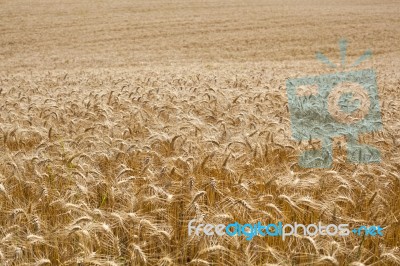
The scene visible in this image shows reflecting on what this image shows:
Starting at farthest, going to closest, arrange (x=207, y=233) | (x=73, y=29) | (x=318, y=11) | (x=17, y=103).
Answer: (x=318, y=11) → (x=73, y=29) → (x=17, y=103) → (x=207, y=233)

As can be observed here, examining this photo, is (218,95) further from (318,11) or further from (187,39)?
(318,11)

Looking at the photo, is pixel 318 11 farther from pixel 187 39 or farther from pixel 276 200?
pixel 276 200

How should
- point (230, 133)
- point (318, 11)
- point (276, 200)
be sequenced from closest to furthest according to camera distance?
point (276, 200)
point (230, 133)
point (318, 11)

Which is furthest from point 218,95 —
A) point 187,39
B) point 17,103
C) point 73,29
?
point 73,29

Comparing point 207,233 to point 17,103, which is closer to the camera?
point 207,233

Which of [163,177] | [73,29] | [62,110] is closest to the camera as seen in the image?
[163,177]

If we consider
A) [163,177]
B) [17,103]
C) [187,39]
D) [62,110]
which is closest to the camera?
[163,177]

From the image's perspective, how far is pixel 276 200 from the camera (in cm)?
246

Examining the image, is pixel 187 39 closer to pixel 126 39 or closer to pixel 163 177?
pixel 126 39

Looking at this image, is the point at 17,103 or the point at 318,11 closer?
the point at 17,103

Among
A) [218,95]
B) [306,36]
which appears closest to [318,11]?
[306,36]

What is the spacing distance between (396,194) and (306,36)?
2627cm

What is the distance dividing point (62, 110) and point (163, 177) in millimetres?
2500

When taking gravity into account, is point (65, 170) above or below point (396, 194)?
above
